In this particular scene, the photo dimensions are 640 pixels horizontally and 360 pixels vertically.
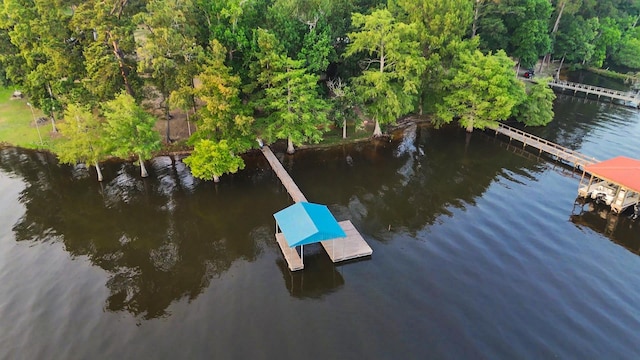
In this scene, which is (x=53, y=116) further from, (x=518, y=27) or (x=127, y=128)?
(x=518, y=27)

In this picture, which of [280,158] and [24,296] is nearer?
[24,296]

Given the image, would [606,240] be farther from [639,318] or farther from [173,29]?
[173,29]

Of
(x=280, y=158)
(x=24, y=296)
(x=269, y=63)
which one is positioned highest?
(x=269, y=63)

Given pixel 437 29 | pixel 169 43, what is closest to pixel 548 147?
pixel 437 29

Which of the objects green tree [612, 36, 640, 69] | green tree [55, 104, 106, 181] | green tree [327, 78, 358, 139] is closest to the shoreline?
green tree [327, 78, 358, 139]

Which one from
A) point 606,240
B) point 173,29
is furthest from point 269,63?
point 606,240

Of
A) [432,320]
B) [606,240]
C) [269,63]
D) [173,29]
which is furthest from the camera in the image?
[269,63]
